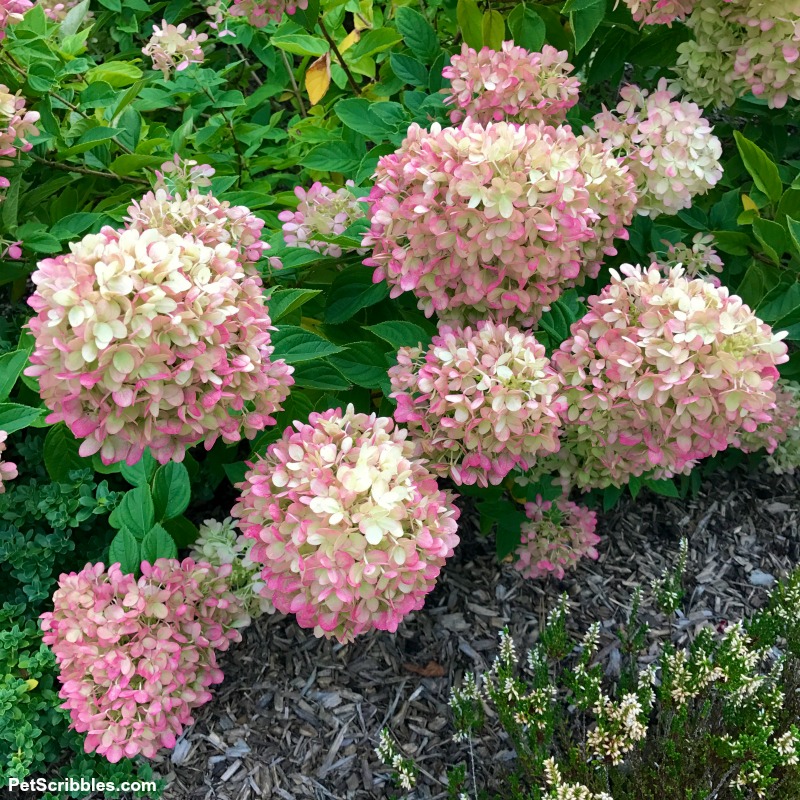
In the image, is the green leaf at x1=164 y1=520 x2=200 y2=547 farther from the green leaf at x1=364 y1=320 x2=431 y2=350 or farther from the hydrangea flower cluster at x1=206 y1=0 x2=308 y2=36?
the hydrangea flower cluster at x1=206 y1=0 x2=308 y2=36

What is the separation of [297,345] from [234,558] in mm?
648

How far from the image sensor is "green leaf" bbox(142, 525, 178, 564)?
1696 millimetres

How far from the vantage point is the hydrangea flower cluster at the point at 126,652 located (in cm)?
152

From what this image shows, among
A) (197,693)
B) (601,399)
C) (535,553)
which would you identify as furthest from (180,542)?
(601,399)

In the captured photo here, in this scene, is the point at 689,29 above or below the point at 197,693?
above

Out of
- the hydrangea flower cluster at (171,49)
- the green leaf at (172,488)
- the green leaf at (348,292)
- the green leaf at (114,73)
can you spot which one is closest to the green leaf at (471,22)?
the green leaf at (348,292)

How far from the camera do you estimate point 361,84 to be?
2.83 m

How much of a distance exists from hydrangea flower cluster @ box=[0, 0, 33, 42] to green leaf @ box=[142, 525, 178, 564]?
1170 mm

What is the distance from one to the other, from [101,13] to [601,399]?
2.89m

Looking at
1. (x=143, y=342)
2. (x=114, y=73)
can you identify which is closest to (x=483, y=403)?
(x=143, y=342)

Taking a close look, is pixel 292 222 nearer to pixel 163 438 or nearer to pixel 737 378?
pixel 163 438

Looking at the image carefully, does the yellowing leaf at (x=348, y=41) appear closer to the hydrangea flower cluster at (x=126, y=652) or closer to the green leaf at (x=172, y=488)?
the green leaf at (x=172, y=488)

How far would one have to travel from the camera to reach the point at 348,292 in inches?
72.8

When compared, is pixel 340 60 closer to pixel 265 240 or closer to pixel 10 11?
pixel 265 240
